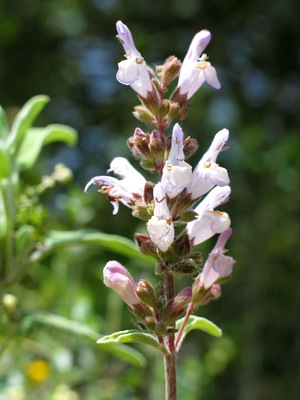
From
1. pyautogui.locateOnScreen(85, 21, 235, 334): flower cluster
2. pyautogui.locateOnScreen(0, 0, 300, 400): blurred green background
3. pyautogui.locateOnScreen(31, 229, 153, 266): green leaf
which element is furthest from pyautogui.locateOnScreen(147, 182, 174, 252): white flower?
pyautogui.locateOnScreen(0, 0, 300, 400): blurred green background

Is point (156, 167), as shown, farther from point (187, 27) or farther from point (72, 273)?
point (187, 27)

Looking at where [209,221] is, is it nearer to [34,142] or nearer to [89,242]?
[89,242]

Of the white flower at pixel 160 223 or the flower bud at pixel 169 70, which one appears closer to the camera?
the white flower at pixel 160 223

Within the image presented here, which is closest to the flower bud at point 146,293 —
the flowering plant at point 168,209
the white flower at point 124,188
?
the flowering plant at point 168,209

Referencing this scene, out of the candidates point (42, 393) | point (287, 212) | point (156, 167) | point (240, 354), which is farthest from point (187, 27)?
point (156, 167)

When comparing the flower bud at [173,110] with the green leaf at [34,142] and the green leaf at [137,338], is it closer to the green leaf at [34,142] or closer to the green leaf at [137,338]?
the green leaf at [137,338]

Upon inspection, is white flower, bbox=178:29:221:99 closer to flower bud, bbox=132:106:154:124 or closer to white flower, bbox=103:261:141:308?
flower bud, bbox=132:106:154:124
